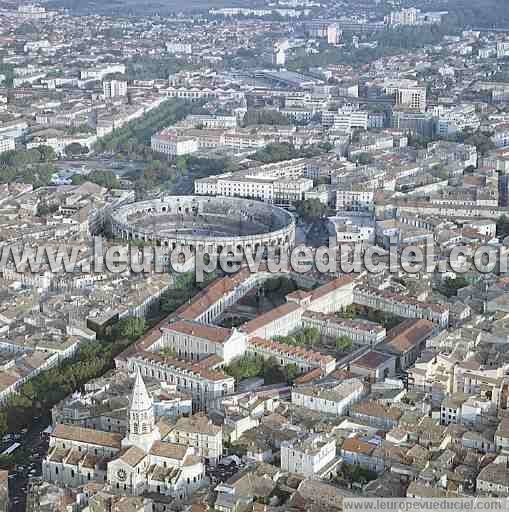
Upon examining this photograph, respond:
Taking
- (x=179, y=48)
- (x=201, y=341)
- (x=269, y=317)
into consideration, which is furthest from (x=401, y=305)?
(x=179, y=48)

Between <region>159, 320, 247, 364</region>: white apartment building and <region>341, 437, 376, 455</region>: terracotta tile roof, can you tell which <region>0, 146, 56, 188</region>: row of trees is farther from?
<region>341, 437, 376, 455</region>: terracotta tile roof

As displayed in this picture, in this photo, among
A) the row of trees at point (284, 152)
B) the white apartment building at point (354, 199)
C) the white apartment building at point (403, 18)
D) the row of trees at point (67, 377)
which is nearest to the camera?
the row of trees at point (67, 377)

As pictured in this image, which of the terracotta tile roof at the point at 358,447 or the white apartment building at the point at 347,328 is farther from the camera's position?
the white apartment building at the point at 347,328

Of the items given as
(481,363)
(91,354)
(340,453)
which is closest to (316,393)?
(340,453)

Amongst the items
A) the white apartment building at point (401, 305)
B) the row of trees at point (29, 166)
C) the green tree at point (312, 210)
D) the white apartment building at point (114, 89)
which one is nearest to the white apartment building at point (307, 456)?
the white apartment building at point (401, 305)

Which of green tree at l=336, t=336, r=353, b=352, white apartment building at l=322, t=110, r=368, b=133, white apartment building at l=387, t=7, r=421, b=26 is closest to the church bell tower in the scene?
green tree at l=336, t=336, r=353, b=352

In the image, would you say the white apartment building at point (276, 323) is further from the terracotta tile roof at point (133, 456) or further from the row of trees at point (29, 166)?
the row of trees at point (29, 166)

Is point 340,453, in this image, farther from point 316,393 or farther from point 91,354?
point 91,354
